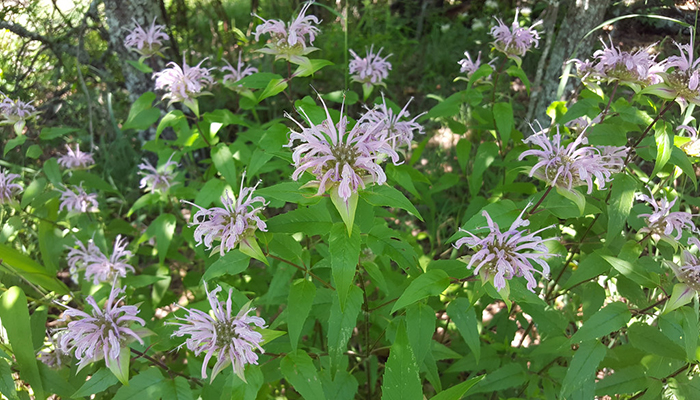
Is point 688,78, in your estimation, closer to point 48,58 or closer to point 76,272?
point 76,272

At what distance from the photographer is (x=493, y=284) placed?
3.81ft

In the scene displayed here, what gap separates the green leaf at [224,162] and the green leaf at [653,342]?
1.62 m

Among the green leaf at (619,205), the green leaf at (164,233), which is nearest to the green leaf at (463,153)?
the green leaf at (619,205)

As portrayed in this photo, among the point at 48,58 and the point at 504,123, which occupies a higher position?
the point at 48,58

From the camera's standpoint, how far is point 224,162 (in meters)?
1.83

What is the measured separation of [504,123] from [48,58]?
3.80m

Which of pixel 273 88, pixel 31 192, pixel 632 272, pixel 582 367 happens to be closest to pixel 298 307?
pixel 273 88

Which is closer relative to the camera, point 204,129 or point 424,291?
point 424,291

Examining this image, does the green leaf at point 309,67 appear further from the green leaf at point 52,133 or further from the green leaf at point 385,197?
the green leaf at point 52,133

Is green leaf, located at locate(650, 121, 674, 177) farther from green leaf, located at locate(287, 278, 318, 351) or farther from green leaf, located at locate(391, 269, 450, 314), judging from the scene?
green leaf, located at locate(287, 278, 318, 351)

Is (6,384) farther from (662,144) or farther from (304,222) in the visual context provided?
(662,144)

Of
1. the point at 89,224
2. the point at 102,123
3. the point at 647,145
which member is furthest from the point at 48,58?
the point at 647,145

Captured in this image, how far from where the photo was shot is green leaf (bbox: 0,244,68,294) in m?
1.64

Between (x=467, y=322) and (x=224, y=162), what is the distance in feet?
3.94
